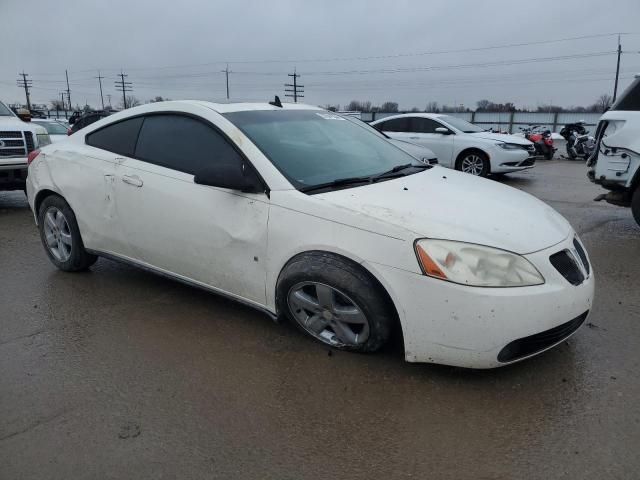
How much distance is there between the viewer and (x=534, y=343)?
8.77ft

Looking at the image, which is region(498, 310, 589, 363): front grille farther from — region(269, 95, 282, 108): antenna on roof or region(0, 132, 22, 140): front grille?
region(0, 132, 22, 140): front grille

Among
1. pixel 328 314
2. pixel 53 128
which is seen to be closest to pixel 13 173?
pixel 328 314

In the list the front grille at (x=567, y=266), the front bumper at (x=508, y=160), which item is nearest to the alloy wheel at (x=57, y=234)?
the front grille at (x=567, y=266)

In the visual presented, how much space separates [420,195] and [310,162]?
0.77 meters

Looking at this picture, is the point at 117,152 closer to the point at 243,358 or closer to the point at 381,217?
the point at 243,358

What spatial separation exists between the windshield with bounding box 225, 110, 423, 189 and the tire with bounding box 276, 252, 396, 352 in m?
0.54

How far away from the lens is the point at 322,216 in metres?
2.89

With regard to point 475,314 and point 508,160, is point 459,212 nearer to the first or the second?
point 475,314

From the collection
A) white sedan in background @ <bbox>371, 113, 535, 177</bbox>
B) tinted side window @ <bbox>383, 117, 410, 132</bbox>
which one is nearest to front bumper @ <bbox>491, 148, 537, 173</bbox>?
white sedan in background @ <bbox>371, 113, 535, 177</bbox>

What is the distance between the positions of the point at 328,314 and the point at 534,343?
3.70ft

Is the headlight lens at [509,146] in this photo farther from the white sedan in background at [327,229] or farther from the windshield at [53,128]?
the windshield at [53,128]

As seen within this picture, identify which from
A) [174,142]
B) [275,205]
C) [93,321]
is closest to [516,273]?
[275,205]

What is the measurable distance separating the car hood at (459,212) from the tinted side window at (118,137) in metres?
1.82

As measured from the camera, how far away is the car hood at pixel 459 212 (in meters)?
2.68
